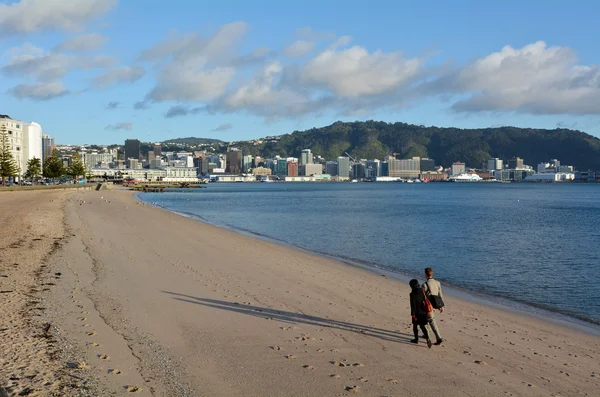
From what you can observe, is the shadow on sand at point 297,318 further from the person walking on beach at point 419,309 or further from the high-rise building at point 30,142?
the high-rise building at point 30,142

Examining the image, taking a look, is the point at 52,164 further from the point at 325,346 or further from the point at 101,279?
the point at 325,346

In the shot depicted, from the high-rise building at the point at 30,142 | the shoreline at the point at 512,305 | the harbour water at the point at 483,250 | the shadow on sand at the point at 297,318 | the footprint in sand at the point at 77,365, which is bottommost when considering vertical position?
the harbour water at the point at 483,250

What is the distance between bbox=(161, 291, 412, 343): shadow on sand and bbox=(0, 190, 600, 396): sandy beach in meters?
0.04

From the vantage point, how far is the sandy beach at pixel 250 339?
707 cm

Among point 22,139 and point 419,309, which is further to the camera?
point 22,139

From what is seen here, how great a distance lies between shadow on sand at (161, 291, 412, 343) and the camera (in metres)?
9.86

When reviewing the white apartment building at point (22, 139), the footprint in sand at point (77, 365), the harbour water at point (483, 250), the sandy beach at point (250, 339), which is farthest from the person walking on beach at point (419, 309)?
the white apartment building at point (22, 139)

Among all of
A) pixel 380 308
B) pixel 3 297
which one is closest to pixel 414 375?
pixel 380 308

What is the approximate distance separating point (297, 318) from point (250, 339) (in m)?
1.89

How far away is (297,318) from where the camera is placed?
424 inches

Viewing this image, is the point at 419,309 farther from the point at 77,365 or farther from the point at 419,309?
the point at 77,365

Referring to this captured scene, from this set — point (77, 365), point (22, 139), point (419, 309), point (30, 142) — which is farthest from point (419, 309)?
point (30, 142)

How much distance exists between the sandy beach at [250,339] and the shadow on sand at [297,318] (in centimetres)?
4

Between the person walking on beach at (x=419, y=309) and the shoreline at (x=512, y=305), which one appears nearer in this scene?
the person walking on beach at (x=419, y=309)
